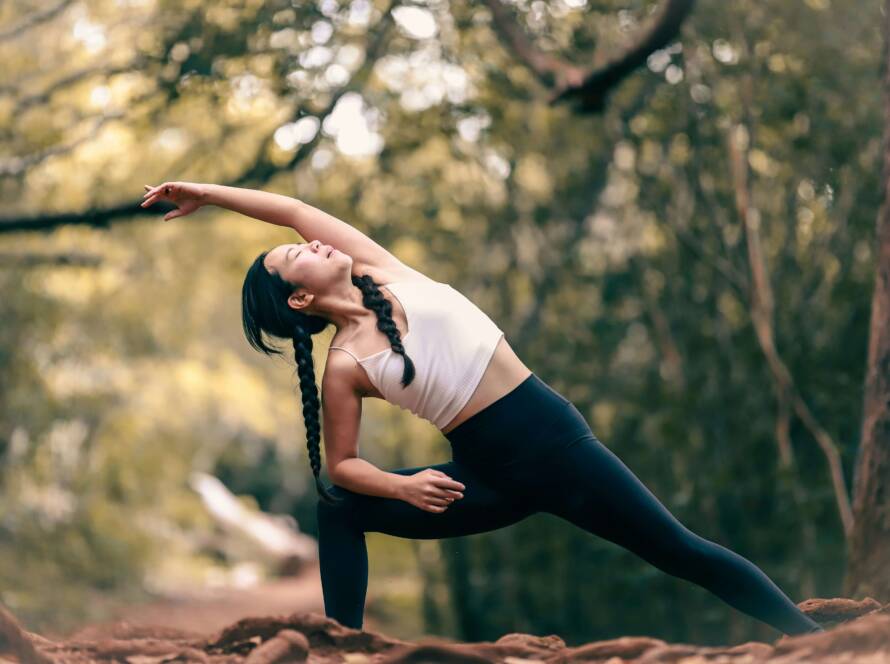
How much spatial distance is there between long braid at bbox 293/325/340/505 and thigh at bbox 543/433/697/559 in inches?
24.1

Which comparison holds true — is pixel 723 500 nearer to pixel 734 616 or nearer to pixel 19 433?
pixel 734 616

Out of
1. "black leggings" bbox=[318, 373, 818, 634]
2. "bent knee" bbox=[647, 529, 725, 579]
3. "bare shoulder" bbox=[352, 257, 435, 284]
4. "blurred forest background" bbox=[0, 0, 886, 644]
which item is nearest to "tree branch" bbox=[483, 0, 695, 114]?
"blurred forest background" bbox=[0, 0, 886, 644]

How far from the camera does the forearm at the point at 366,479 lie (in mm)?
2881

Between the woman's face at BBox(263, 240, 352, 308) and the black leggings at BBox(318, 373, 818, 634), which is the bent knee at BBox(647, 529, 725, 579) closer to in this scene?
the black leggings at BBox(318, 373, 818, 634)

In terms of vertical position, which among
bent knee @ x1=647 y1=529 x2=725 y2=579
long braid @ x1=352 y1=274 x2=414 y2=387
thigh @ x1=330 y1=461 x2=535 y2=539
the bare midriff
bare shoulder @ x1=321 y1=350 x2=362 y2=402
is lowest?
bent knee @ x1=647 y1=529 x2=725 y2=579

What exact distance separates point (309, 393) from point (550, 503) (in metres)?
0.70

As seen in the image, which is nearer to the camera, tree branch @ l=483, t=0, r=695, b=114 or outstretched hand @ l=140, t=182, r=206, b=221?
outstretched hand @ l=140, t=182, r=206, b=221

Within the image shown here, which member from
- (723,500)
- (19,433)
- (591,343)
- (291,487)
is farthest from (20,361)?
(291,487)

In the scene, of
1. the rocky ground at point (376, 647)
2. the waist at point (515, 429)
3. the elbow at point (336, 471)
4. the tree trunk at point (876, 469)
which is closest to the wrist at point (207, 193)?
the elbow at point (336, 471)

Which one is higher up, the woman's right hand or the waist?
the waist

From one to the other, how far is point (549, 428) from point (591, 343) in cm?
473

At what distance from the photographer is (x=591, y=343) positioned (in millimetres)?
7648

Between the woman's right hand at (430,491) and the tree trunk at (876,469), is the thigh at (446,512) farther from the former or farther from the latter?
the tree trunk at (876,469)

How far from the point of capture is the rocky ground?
9.00 feet
